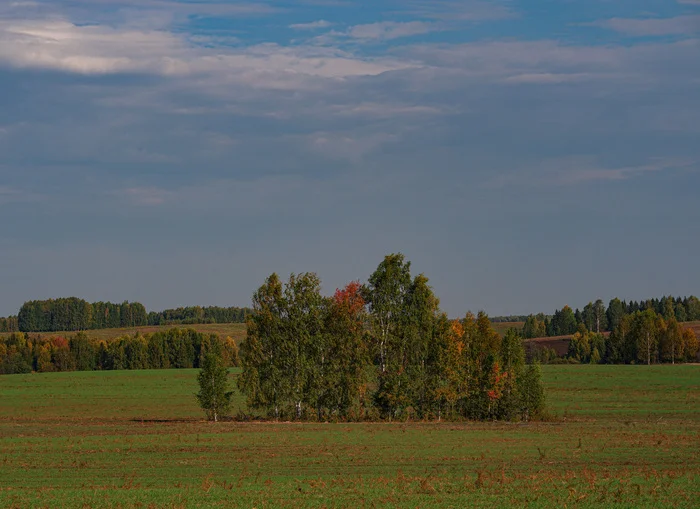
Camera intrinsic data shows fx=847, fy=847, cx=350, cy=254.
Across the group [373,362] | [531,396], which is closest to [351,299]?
[373,362]

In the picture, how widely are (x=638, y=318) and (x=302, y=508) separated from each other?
6062 inches

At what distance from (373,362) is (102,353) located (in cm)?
11954

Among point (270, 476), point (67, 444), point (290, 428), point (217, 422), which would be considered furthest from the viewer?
point (217, 422)

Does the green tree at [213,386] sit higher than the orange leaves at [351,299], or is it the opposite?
the orange leaves at [351,299]

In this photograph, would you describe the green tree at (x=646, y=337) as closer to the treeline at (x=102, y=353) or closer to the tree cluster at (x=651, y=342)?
the tree cluster at (x=651, y=342)

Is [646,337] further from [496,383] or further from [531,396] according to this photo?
[496,383]

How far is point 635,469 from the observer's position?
34969mm

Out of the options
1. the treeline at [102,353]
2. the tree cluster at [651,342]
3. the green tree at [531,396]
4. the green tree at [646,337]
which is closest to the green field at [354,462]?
the green tree at [531,396]

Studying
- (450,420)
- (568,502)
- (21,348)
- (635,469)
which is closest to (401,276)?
(450,420)

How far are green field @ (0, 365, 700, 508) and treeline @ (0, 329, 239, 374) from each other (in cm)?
9503

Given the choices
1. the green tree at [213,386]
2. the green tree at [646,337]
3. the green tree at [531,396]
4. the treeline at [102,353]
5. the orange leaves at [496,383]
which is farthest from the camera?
the treeline at [102,353]

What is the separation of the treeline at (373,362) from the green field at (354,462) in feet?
16.5

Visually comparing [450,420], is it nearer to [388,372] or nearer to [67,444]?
[388,372]

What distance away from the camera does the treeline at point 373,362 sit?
72.2m
